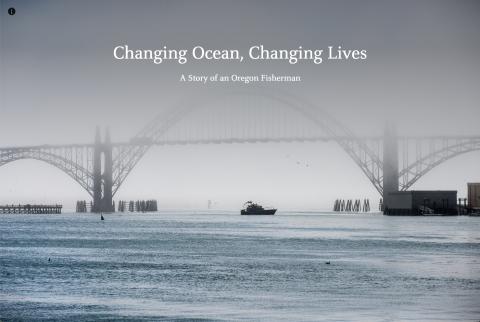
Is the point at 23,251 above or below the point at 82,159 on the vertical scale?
below

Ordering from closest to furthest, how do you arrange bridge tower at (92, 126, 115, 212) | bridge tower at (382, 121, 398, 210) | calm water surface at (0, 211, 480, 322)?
calm water surface at (0, 211, 480, 322), bridge tower at (382, 121, 398, 210), bridge tower at (92, 126, 115, 212)

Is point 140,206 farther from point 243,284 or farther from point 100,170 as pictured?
point 243,284

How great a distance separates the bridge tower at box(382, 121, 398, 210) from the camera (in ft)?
323

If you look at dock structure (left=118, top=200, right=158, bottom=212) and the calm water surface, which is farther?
dock structure (left=118, top=200, right=158, bottom=212)

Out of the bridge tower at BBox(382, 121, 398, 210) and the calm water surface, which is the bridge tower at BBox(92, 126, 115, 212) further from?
the calm water surface

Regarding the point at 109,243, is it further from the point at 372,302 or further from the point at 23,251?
the point at 372,302

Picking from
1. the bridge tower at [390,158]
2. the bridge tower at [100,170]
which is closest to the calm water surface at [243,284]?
the bridge tower at [390,158]

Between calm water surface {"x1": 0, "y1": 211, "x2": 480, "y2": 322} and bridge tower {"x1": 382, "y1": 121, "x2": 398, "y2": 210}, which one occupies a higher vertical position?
bridge tower {"x1": 382, "y1": 121, "x2": 398, "y2": 210}

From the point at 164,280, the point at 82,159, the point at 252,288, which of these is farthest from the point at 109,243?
the point at 82,159

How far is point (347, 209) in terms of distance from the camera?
158 metres

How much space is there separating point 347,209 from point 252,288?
138 m

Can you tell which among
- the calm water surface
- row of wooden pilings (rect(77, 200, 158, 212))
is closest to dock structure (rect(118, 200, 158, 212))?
row of wooden pilings (rect(77, 200, 158, 212))

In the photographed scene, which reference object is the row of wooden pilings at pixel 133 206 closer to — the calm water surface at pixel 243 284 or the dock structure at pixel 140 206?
the dock structure at pixel 140 206

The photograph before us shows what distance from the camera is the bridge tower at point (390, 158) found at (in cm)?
9838
